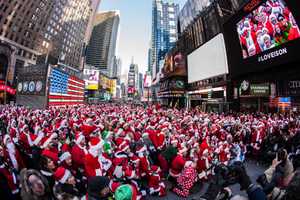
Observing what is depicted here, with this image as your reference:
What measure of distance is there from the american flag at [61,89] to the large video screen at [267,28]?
27007 mm

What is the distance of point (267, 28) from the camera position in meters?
21.0

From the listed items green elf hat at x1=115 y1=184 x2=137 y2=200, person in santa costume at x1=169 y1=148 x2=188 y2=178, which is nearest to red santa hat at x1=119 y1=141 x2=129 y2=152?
person in santa costume at x1=169 y1=148 x2=188 y2=178

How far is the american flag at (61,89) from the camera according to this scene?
29422 millimetres

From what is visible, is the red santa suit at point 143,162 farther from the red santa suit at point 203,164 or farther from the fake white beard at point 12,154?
the fake white beard at point 12,154

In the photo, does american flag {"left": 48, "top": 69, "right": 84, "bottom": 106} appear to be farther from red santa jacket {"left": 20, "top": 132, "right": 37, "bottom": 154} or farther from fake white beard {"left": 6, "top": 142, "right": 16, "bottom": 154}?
fake white beard {"left": 6, "top": 142, "right": 16, "bottom": 154}

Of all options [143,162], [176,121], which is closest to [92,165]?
[143,162]

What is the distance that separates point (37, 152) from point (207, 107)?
35622mm

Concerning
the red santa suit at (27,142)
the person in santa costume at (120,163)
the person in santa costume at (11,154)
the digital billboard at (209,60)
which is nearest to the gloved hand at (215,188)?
the person in santa costume at (120,163)

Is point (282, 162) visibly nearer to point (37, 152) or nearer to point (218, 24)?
point (37, 152)

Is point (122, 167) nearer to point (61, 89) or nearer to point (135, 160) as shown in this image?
point (135, 160)

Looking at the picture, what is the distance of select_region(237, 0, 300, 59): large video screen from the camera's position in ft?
61.4

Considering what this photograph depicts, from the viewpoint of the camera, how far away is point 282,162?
15.0 feet

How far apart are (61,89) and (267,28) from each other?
3067cm

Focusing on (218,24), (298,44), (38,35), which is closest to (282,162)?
(298,44)
